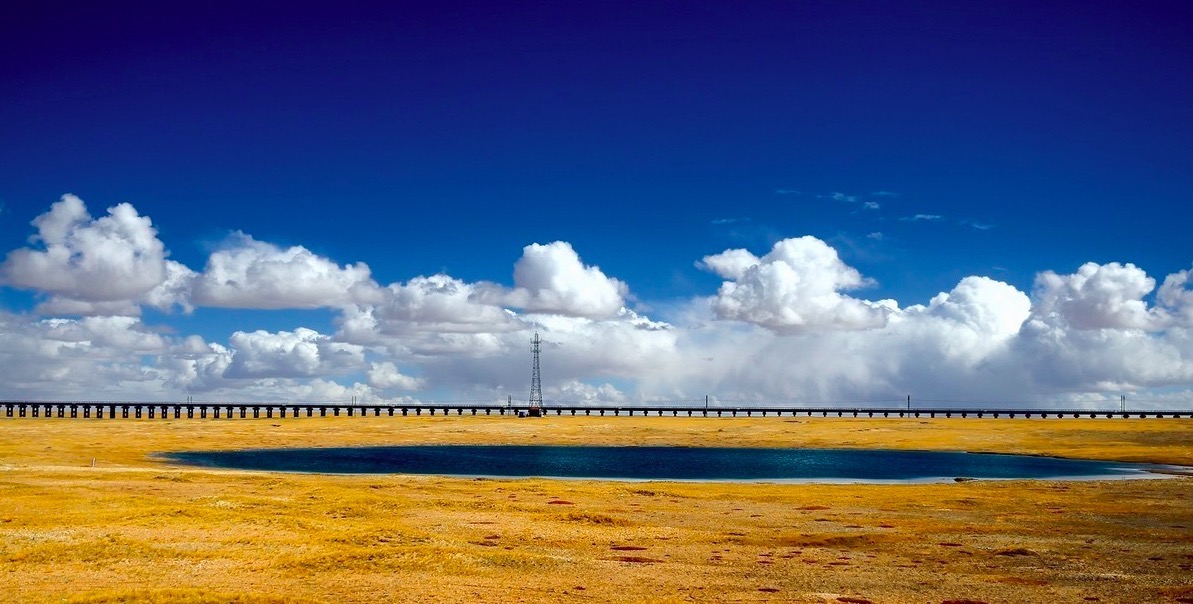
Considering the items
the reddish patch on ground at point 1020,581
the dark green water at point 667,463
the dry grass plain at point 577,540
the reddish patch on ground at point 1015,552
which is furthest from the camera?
the dark green water at point 667,463

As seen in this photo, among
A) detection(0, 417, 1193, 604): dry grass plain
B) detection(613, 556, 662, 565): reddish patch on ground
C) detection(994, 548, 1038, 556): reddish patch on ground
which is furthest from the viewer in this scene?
detection(994, 548, 1038, 556): reddish patch on ground

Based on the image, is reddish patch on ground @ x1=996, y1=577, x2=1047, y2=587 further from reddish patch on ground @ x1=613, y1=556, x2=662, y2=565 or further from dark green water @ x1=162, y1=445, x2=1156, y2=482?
dark green water @ x1=162, y1=445, x2=1156, y2=482

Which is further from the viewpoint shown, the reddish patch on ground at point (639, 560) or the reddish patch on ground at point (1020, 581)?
the reddish patch on ground at point (639, 560)

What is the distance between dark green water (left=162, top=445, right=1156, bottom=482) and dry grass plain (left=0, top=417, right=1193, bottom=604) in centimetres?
1491

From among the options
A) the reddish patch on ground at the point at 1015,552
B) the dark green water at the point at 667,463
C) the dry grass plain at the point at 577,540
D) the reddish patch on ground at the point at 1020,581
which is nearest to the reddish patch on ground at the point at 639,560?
the dry grass plain at the point at 577,540

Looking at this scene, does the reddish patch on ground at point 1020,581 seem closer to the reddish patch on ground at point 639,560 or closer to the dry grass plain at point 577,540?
the dry grass plain at point 577,540

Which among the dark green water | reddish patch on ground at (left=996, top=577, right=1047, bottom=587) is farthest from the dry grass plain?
the dark green water

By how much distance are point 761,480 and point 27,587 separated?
166ft

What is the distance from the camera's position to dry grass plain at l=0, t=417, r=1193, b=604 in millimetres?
23094

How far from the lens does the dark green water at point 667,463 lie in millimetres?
71625

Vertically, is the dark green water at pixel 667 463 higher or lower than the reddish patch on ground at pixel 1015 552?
lower

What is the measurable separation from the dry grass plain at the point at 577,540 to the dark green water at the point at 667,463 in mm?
14906

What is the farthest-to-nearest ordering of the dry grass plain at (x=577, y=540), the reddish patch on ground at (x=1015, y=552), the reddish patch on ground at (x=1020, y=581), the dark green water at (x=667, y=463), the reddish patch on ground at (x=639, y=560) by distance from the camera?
the dark green water at (x=667, y=463), the reddish patch on ground at (x=1015, y=552), the reddish patch on ground at (x=639, y=560), the reddish patch on ground at (x=1020, y=581), the dry grass plain at (x=577, y=540)

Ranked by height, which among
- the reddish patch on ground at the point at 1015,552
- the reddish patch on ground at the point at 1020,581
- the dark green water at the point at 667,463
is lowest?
the dark green water at the point at 667,463
